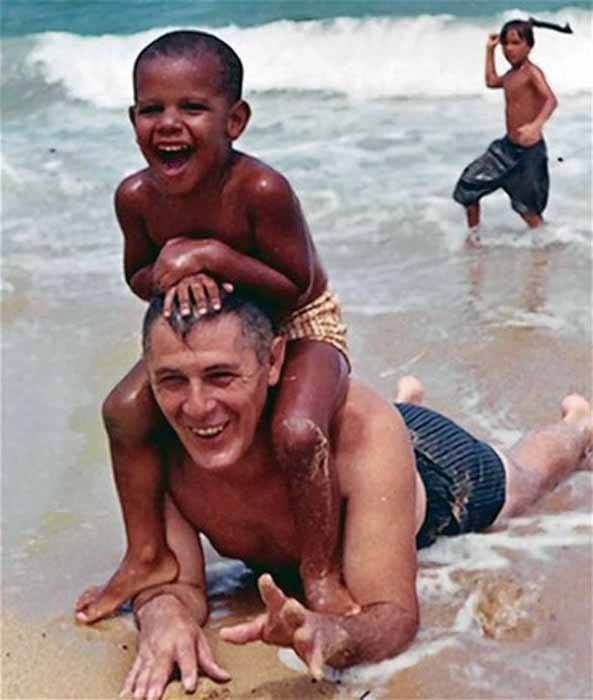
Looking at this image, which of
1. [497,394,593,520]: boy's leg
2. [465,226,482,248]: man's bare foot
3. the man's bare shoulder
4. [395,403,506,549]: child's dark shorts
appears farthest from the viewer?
[465,226,482,248]: man's bare foot

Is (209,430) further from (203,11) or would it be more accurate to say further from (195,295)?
(203,11)

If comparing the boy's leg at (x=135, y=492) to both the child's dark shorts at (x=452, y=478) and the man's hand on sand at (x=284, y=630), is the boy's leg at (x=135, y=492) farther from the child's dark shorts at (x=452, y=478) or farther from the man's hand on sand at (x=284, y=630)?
the child's dark shorts at (x=452, y=478)

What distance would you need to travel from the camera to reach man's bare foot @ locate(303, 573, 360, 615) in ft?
9.55

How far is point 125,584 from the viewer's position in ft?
10.5

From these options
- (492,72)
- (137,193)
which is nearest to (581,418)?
(137,193)

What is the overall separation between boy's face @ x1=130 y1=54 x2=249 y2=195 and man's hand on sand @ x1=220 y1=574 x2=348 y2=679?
863 mm

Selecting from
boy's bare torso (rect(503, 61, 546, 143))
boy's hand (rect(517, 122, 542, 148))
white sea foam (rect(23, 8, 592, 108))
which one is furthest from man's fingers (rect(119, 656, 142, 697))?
white sea foam (rect(23, 8, 592, 108))

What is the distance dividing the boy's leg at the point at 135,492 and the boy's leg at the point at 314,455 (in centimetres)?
34

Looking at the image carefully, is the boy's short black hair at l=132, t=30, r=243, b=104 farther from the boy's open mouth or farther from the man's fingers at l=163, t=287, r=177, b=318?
the man's fingers at l=163, t=287, r=177, b=318

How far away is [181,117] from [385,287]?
351 centimetres

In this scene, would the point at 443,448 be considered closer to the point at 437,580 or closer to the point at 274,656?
the point at 437,580

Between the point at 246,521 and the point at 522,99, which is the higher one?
the point at 246,521

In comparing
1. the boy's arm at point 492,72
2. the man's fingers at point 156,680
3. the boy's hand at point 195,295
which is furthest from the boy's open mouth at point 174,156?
the boy's arm at point 492,72

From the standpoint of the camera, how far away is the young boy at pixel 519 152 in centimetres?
718
